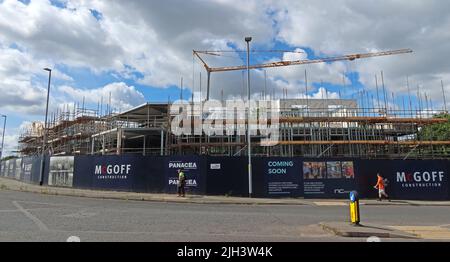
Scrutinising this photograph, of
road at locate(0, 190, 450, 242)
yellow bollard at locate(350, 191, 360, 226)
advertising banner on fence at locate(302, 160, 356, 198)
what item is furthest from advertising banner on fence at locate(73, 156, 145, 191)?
yellow bollard at locate(350, 191, 360, 226)

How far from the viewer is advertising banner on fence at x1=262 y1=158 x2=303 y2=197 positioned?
22.6 meters

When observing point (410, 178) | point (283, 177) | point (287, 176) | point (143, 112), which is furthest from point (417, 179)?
point (143, 112)

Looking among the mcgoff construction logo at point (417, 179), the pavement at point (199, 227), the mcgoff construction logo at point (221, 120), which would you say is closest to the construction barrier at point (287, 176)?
the mcgoff construction logo at point (417, 179)

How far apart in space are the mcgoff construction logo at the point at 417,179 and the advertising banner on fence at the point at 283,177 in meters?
6.43

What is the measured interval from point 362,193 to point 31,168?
2885 centimetres

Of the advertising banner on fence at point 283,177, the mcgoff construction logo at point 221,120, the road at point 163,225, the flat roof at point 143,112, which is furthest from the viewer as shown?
the flat roof at point 143,112

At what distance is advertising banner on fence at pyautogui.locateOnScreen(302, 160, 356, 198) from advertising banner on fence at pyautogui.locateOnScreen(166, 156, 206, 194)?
628 cm

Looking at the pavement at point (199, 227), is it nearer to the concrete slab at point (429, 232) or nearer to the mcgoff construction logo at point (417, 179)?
the concrete slab at point (429, 232)

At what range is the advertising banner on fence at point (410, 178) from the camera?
23.1 metres

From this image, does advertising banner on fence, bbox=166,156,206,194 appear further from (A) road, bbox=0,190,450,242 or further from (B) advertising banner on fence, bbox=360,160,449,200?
(B) advertising banner on fence, bbox=360,160,449,200
